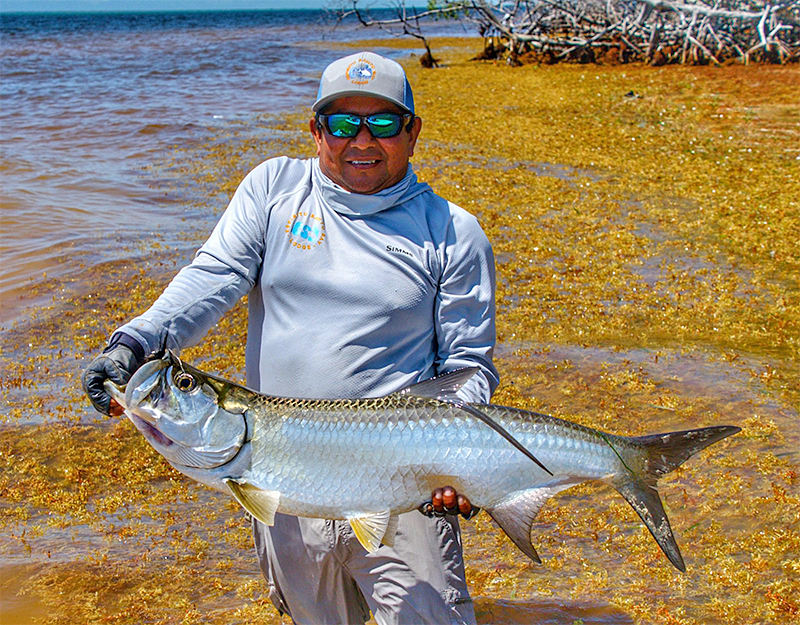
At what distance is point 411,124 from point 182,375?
4.60ft

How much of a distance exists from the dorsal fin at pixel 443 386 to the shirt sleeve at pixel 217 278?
81 centimetres

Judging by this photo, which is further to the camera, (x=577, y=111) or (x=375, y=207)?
(x=577, y=111)

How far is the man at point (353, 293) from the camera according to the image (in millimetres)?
3057

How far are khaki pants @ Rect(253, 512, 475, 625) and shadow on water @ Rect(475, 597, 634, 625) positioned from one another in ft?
3.02

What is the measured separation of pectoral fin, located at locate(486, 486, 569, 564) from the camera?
277 centimetres

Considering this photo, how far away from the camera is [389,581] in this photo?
3004 millimetres

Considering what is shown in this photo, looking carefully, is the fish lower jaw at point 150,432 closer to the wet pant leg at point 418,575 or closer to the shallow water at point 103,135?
the wet pant leg at point 418,575

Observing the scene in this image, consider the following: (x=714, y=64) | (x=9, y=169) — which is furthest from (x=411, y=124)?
(x=714, y=64)

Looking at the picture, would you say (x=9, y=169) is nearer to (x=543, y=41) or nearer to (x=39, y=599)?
(x=39, y=599)

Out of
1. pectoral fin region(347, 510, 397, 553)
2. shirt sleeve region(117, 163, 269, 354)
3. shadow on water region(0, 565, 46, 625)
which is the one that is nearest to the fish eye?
shirt sleeve region(117, 163, 269, 354)

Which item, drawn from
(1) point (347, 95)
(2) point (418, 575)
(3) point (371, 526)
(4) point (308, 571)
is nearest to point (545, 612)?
(2) point (418, 575)

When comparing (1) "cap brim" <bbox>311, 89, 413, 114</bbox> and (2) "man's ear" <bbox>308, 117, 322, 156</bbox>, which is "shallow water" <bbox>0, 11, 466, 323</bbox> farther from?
(1) "cap brim" <bbox>311, 89, 413, 114</bbox>

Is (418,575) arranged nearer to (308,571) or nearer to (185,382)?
(308,571)

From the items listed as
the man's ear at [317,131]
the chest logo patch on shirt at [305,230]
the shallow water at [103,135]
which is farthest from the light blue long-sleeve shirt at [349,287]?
the shallow water at [103,135]
